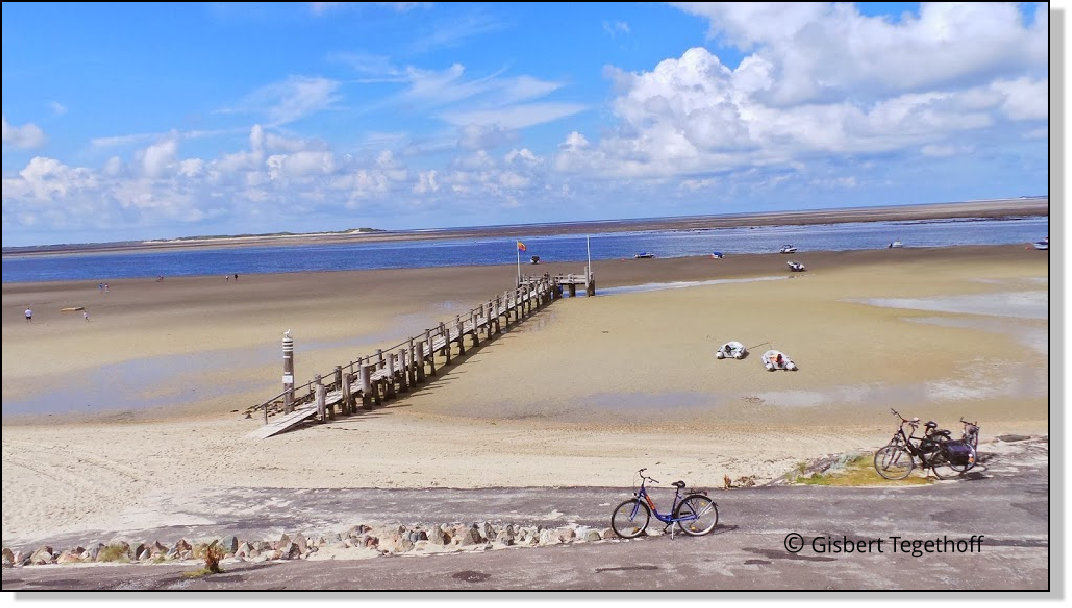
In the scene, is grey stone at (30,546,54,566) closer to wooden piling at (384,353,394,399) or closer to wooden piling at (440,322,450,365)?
wooden piling at (384,353,394,399)

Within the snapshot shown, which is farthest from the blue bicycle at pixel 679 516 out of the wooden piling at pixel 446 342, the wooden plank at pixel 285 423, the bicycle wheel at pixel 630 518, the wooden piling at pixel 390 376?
the wooden piling at pixel 446 342

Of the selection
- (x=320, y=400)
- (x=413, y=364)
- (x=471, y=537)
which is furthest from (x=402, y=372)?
(x=471, y=537)

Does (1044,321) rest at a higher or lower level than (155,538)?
higher

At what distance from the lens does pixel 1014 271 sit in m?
51.2

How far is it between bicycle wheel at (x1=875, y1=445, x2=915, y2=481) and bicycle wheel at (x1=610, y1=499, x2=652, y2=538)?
4.24 m

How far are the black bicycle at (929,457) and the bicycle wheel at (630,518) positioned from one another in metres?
4.27

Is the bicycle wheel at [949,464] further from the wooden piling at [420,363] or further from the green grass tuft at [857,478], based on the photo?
the wooden piling at [420,363]

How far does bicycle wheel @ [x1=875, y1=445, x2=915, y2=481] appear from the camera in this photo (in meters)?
12.6

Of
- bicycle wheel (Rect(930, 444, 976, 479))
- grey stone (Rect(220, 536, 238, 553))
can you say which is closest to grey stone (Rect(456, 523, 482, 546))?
grey stone (Rect(220, 536, 238, 553))

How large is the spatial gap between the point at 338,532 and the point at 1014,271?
52.8 m

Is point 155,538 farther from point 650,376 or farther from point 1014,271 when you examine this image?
point 1014,271

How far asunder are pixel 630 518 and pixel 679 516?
74 centimetres

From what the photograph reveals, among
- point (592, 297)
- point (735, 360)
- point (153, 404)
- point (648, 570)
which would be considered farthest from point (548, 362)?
point (592, 297)

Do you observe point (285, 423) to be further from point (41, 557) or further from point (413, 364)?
point (41, 557)
